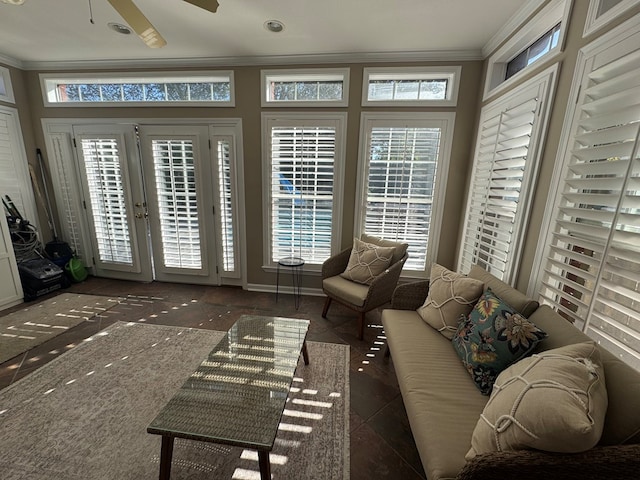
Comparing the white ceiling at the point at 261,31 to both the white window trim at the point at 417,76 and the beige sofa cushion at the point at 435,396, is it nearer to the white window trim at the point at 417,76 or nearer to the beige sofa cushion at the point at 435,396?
the white window trim at the point at 417,76

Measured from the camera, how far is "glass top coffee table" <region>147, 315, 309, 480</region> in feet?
3.50

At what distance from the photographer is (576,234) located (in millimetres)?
1432

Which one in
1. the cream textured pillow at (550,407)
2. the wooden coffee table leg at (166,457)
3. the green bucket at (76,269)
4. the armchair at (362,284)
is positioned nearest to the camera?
the cream textured pillow at (550,407)

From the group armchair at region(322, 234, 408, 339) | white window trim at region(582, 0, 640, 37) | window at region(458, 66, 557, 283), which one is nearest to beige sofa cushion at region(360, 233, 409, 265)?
armchair at region(322, 234, 408, 339)

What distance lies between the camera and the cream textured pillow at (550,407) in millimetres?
759

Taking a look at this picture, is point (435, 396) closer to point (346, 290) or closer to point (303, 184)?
point (346, 290)

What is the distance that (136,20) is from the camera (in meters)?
1.58

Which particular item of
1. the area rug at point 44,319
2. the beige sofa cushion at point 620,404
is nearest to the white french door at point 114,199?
the area rug at point 44,319

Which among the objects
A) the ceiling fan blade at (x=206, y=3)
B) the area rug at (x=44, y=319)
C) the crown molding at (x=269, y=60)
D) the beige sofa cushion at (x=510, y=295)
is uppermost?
the crown molding at (x=269, y=60)

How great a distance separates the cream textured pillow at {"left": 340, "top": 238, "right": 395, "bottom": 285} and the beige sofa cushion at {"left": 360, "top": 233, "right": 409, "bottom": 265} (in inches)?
2.4

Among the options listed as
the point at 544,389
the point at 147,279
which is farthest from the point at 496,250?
the point at 147,279

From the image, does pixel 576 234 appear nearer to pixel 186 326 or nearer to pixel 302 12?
pixel 302 12

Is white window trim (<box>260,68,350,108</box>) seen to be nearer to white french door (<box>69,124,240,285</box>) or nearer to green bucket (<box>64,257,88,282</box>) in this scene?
white french door (<box>69,124,240,285</box>)

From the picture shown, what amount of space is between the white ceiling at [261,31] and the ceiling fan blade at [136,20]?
51 cm
